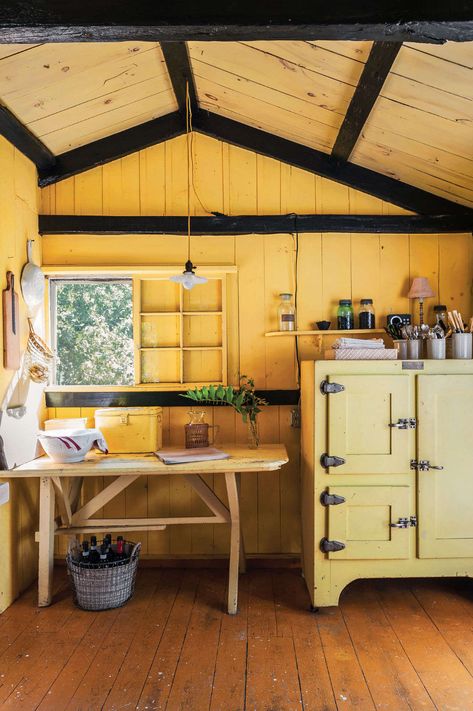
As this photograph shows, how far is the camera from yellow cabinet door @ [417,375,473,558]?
3.20 metres

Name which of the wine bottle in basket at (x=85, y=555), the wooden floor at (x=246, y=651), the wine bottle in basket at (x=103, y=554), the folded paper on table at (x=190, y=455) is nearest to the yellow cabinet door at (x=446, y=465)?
the wooden floor at (x=246, y=651)

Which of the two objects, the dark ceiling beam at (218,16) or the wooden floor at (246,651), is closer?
the dark ceiling beam at (218,16)

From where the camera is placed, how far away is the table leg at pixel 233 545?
3.17m

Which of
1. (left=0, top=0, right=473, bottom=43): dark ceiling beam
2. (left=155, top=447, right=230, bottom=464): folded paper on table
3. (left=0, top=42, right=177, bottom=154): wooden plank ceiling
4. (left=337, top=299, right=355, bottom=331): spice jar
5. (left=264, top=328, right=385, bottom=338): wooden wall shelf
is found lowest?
(left=155, top=447, right=230, bottom=464): folded paper on table

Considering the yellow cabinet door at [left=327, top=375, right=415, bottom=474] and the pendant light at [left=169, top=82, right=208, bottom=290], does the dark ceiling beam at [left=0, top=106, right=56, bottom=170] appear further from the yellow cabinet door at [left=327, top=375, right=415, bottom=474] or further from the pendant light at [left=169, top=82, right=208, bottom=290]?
the yellow cabinet door at [left=327, top=375, right=415, bottom=474]

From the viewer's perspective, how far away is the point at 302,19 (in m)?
1.88

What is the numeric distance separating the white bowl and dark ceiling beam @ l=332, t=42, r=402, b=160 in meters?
2.43

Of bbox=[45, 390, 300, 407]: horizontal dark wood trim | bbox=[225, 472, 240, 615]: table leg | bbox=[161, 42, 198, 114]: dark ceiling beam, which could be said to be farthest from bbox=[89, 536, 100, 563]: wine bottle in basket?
bbox=[161, 42, 198, 114]: dark ceiling beam

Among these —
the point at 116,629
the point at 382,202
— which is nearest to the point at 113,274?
the point at 382,202

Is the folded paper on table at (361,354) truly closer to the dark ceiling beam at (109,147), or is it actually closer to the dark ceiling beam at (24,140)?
the dark ceiling beam at (109,147)

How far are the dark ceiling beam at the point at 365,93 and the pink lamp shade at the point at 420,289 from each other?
3.21ft

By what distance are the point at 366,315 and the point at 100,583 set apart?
242 centimetres

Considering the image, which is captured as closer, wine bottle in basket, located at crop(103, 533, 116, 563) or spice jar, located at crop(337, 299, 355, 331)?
wine bottle in basket, located at crop(103, 533, 116, 563)

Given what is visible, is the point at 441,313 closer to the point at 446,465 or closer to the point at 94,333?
the point at 446,465
